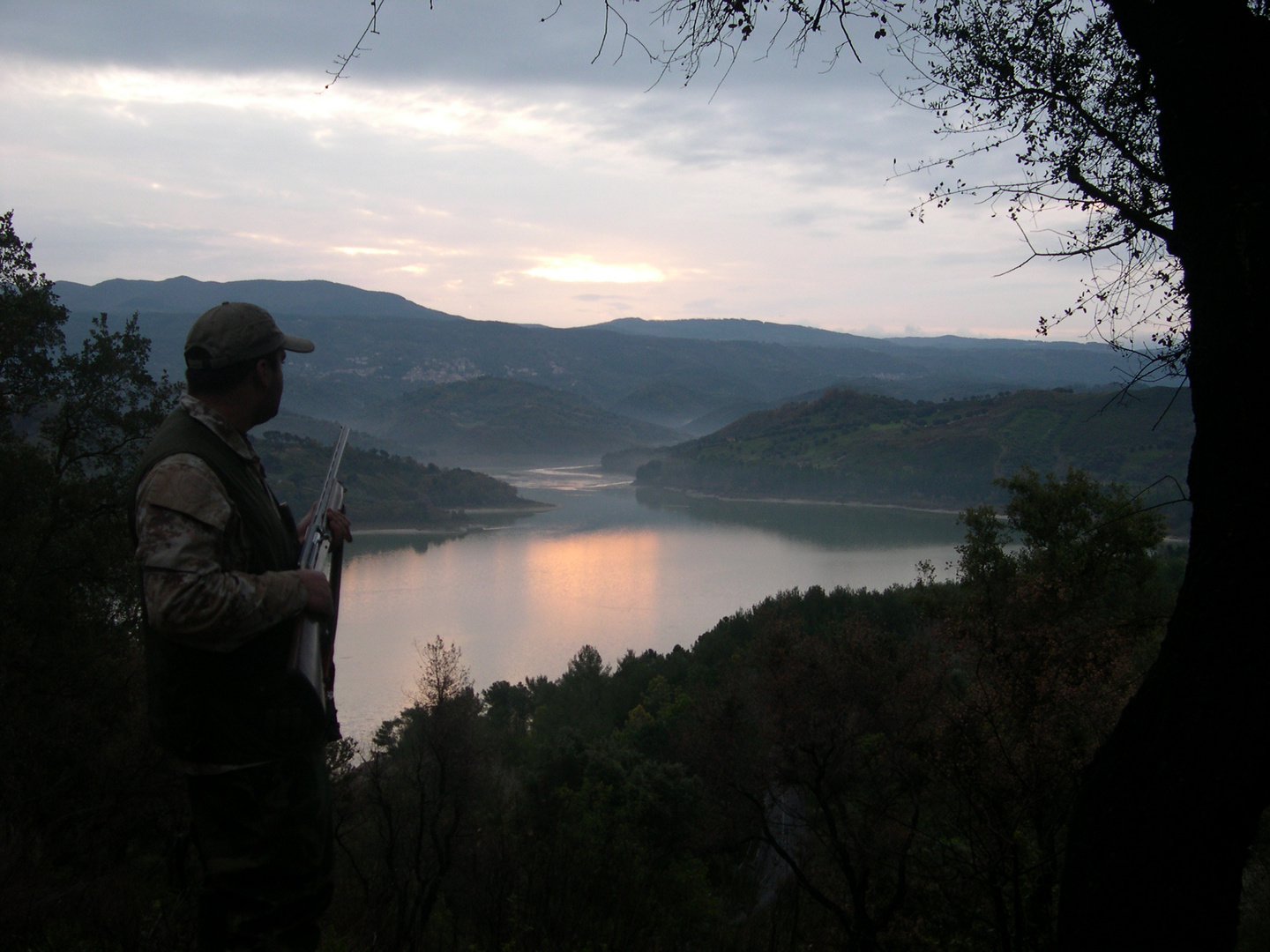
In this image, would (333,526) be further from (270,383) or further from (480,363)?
(480,363)

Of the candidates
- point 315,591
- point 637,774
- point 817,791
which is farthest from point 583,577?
point 315,591

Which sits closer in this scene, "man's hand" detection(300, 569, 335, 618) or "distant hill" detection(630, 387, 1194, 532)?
"man's hand" detection(300, 569, 335, 618)

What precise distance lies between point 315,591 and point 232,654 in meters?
0.16

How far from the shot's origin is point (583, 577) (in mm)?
37875

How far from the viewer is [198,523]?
4.32 ft

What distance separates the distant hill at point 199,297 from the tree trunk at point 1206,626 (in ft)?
419

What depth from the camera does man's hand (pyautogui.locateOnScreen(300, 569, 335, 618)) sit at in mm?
1418

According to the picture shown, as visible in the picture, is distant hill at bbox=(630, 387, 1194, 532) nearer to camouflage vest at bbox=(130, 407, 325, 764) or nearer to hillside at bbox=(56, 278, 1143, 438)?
hillside at bbox=(56, 278, 1143, 438)

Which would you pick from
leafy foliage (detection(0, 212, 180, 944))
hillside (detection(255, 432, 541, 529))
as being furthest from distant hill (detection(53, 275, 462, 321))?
leafy foliage (detection(0, 212, 180, 944))

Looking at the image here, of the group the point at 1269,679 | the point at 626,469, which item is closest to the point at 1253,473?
the point at 1269,679

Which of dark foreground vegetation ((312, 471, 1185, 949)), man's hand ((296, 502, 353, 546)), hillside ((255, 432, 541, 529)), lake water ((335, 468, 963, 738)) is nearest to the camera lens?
man's hand ((296, 502, 353, 546))

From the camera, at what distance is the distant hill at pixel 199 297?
13038cm

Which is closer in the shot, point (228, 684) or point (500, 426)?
point (228, 684)

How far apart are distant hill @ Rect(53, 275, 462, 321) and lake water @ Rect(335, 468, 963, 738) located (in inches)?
3469
